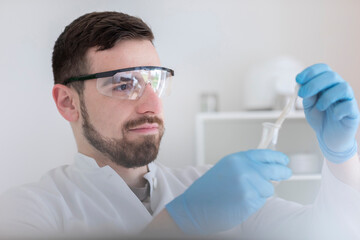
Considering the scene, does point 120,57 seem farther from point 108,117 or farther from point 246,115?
point 246,115

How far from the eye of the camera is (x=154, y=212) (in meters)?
0.77

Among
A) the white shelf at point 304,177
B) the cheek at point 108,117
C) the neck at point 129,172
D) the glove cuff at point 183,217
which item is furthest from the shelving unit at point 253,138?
the glove cuff at point 183,217

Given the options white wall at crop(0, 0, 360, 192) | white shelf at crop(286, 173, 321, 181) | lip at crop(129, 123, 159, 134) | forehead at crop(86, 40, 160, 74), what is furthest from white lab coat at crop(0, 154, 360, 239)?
white shelf at crop(286, 173, 321, 181)

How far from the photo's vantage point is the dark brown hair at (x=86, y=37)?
692 millimetres

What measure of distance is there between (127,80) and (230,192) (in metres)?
0.30

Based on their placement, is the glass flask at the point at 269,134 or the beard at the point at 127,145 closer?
the glass flask at the point at 269,134

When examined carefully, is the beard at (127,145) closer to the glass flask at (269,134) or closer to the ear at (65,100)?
the ear at (65,100)

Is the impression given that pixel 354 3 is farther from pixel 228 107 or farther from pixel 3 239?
pixel 3 239

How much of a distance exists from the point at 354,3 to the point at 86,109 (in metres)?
1.71

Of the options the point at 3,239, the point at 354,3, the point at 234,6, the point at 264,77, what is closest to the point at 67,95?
the point at 3,239

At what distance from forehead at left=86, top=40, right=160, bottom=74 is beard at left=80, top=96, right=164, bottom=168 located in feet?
0.32

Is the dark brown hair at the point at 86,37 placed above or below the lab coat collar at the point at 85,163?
above

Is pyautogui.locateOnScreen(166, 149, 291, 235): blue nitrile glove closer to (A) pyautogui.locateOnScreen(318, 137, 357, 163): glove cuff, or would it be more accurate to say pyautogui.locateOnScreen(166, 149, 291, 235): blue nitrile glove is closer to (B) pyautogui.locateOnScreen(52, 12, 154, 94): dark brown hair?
(A) pyautogui.locateOnScreen(318, 137, 357, 163): glove cuff

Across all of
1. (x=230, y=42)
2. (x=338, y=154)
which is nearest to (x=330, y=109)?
(x=338, y=154)
